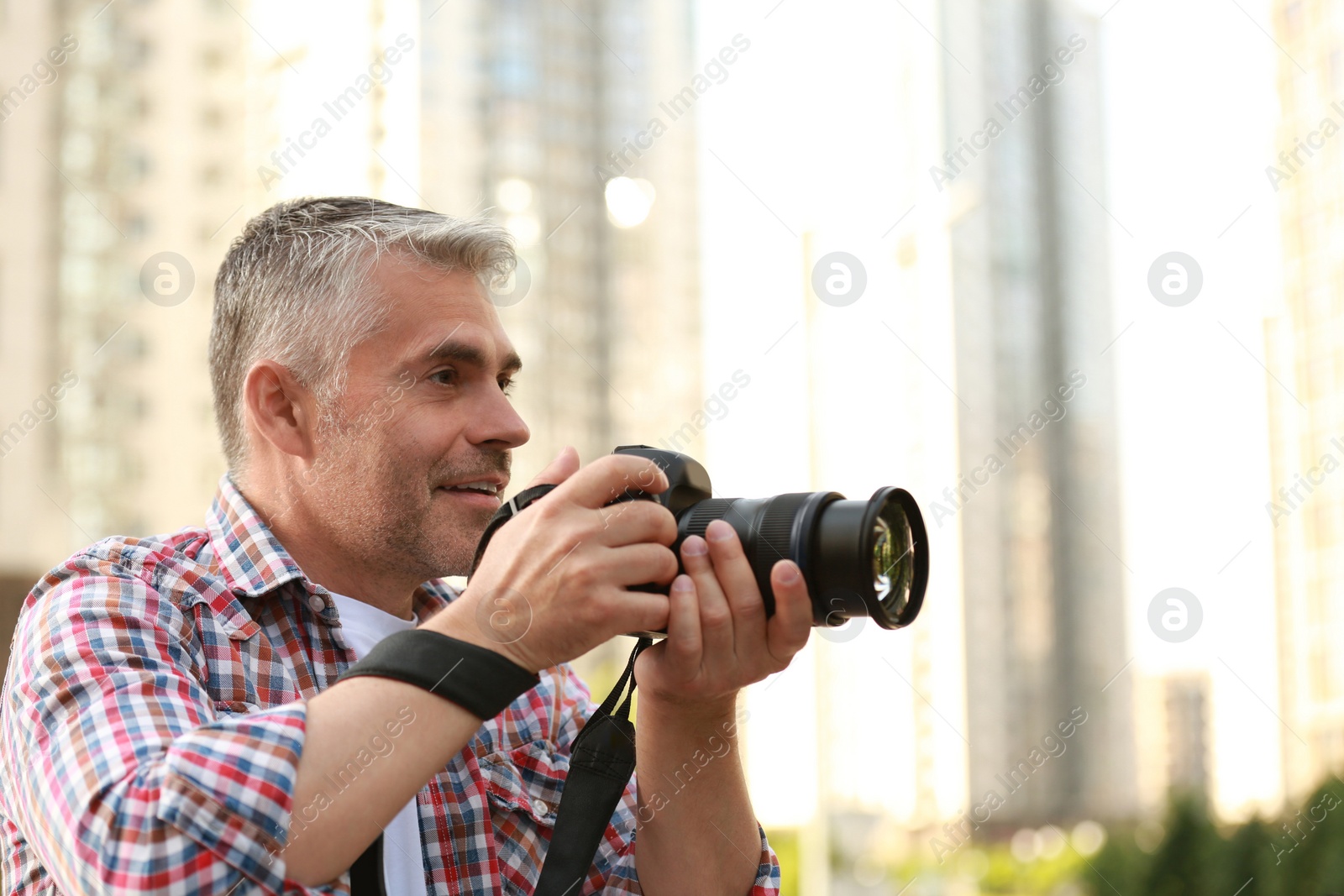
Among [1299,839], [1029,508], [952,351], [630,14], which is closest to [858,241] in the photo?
[952,351]

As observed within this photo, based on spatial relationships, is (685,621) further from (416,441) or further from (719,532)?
(416,441)

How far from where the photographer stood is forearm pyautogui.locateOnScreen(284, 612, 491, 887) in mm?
994

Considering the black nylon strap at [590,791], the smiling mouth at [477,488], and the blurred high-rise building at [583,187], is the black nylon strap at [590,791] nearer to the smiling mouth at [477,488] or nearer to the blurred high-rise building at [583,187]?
the smiling mouth at [477,488]

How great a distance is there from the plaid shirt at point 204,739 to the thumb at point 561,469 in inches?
13.3

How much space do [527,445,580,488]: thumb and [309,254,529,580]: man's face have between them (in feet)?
0.85

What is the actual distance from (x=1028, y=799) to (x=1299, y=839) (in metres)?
34.0

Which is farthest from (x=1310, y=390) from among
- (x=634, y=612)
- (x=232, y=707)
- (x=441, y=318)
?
(x=232, y=707)

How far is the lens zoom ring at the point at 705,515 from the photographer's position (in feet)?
4.24

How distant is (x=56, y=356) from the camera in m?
24.8

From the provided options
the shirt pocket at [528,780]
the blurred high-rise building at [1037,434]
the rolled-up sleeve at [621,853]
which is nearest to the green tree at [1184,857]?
the rolled-up sleeve at [621,853]

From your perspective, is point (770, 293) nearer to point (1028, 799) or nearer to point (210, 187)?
point (210, 187)

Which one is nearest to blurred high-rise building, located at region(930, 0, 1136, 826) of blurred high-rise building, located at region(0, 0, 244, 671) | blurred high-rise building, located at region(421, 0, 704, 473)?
blurred high-rise building, located at region(421, 0, 704, 473)

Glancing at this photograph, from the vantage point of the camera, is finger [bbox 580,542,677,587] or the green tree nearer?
finger [bbox 580,542,677,587]

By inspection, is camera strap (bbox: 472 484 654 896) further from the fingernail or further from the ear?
the ear
